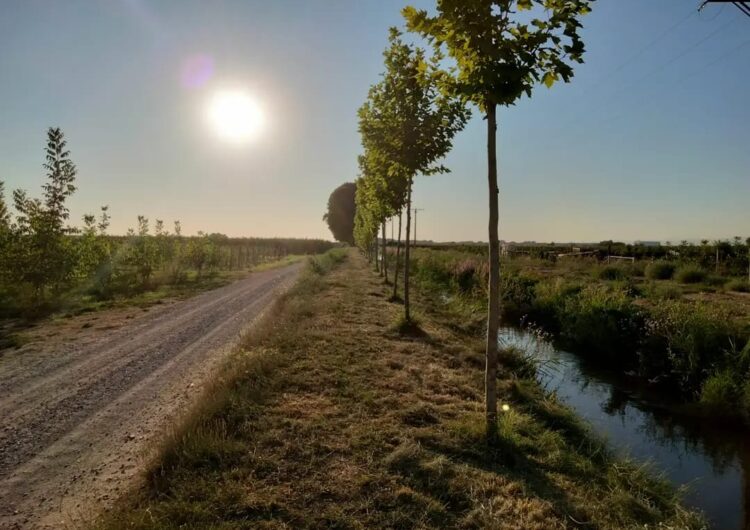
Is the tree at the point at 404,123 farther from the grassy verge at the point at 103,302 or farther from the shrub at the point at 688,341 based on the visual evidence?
the grassy verge at the point at 103,302

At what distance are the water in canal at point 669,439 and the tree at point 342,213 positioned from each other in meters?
87.2

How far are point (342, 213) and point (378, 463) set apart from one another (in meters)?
94.2

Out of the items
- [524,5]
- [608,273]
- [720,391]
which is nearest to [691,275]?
[608,273]

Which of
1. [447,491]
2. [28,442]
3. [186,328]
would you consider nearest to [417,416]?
[447,491]

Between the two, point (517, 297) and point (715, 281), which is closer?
point (517, 297)

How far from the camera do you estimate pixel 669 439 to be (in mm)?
6746

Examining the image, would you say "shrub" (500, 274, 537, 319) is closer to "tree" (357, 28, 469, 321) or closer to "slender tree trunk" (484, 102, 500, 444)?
"tree" (357, 28, 469, 321)

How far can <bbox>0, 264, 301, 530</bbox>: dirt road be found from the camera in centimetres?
430

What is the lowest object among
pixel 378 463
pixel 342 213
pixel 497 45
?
pixel 378 463

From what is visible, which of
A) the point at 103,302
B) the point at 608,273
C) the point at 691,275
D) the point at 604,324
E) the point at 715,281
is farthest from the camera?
the point at 608,273

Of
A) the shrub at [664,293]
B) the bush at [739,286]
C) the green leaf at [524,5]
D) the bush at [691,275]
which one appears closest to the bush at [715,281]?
the bush at [691,275]

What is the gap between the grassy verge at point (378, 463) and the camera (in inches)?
137

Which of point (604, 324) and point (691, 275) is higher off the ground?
point (691, 275)

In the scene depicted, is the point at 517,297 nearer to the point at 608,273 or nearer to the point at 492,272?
the point at 608,273
